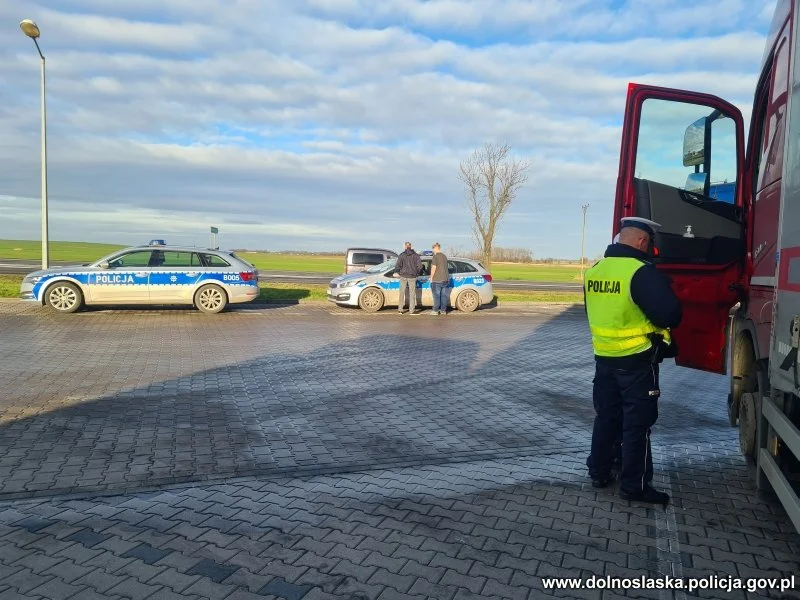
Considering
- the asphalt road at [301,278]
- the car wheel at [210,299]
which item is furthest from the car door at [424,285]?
the asphalt road at [301,278]

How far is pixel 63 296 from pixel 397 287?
825 cm

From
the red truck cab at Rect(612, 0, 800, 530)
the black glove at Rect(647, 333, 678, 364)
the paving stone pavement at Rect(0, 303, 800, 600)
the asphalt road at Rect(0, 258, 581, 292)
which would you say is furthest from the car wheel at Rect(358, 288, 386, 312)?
the asphalt road at Rect(0, 258, 581, 292)

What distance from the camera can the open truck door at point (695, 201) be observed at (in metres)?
5.50

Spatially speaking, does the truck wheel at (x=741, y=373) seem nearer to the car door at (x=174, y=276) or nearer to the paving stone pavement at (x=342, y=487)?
the paving stone pavement at (x=342, y=487)

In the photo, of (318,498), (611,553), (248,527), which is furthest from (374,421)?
(611,553)

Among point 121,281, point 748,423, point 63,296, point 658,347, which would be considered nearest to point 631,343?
point 658,347

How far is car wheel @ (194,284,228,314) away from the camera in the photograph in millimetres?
16219

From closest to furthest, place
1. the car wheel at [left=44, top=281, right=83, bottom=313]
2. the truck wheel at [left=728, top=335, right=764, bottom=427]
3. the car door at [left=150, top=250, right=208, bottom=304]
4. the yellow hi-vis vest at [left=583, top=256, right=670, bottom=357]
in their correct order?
the yellow hi-vis vest at [left=583, top=256, right=670, bottom=357] < the truck wheel at [left=728, top=335, right=764, bottom=427] < the car wheel at [left=44, top=281, right=83, bottom=313] < the car door at [left=150, top=250, right=208, bottom=304]

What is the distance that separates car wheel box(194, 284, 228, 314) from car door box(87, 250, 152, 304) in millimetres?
1213

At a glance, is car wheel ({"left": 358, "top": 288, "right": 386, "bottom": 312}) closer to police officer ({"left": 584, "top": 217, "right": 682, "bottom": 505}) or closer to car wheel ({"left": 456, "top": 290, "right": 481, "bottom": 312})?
car wheel ({"left": 456, "top": 290, "right": 481, "bottom": 312})

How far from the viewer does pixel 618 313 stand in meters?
4.47

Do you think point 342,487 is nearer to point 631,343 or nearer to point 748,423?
point 631,343

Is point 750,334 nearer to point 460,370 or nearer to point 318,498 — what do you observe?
point 318,498

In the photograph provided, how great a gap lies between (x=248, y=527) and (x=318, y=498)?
2.06 feet
